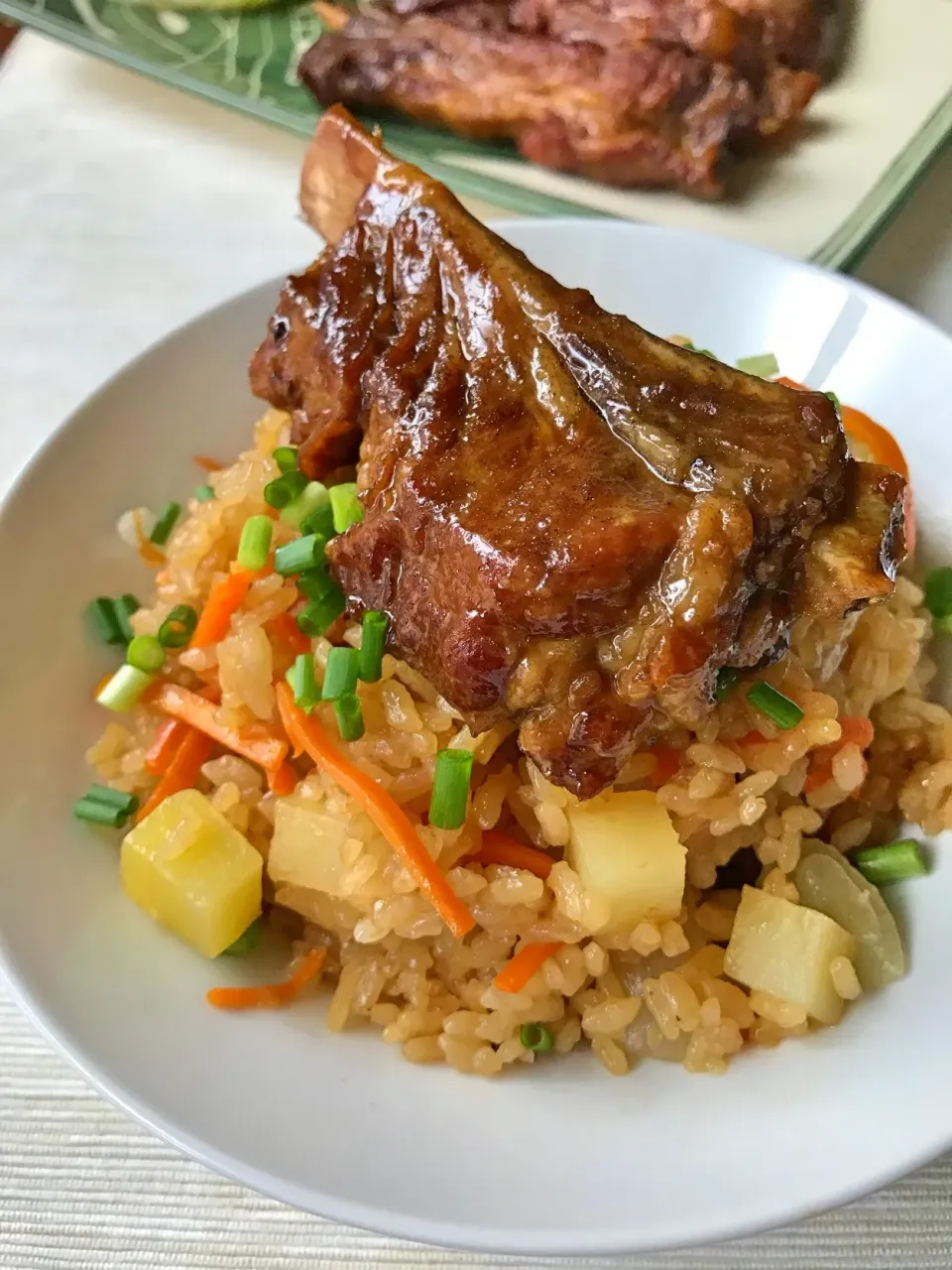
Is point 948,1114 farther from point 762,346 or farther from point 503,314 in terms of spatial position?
point 762,346

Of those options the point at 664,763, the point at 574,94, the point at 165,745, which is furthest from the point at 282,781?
the point at 574,94

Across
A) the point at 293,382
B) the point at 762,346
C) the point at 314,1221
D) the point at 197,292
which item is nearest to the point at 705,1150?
the point at 314,1221

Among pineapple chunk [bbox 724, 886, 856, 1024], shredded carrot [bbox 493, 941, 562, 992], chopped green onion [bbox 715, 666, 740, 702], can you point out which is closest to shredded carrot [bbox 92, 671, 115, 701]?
shredded carrot [bbox 493, 941, 562, 992]

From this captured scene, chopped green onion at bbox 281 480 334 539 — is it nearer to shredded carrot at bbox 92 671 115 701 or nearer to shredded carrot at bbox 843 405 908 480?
shredded carrot at bbox 92 671 115 701

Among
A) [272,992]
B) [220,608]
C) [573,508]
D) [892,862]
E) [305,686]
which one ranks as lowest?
[272,992]

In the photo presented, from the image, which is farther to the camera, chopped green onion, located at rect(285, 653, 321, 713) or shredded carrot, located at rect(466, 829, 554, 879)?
chopped green onion, located at rect(285, 653, 321, 713)

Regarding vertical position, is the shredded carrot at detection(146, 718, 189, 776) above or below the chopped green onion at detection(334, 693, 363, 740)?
below

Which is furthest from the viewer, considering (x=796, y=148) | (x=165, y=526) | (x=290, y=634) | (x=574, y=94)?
(x=574, y=94)

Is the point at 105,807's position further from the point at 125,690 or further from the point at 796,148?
the point at 796,148

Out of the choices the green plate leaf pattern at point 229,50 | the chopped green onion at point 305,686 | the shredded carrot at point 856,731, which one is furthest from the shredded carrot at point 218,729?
the green plate leaf pattern at point 229,50
